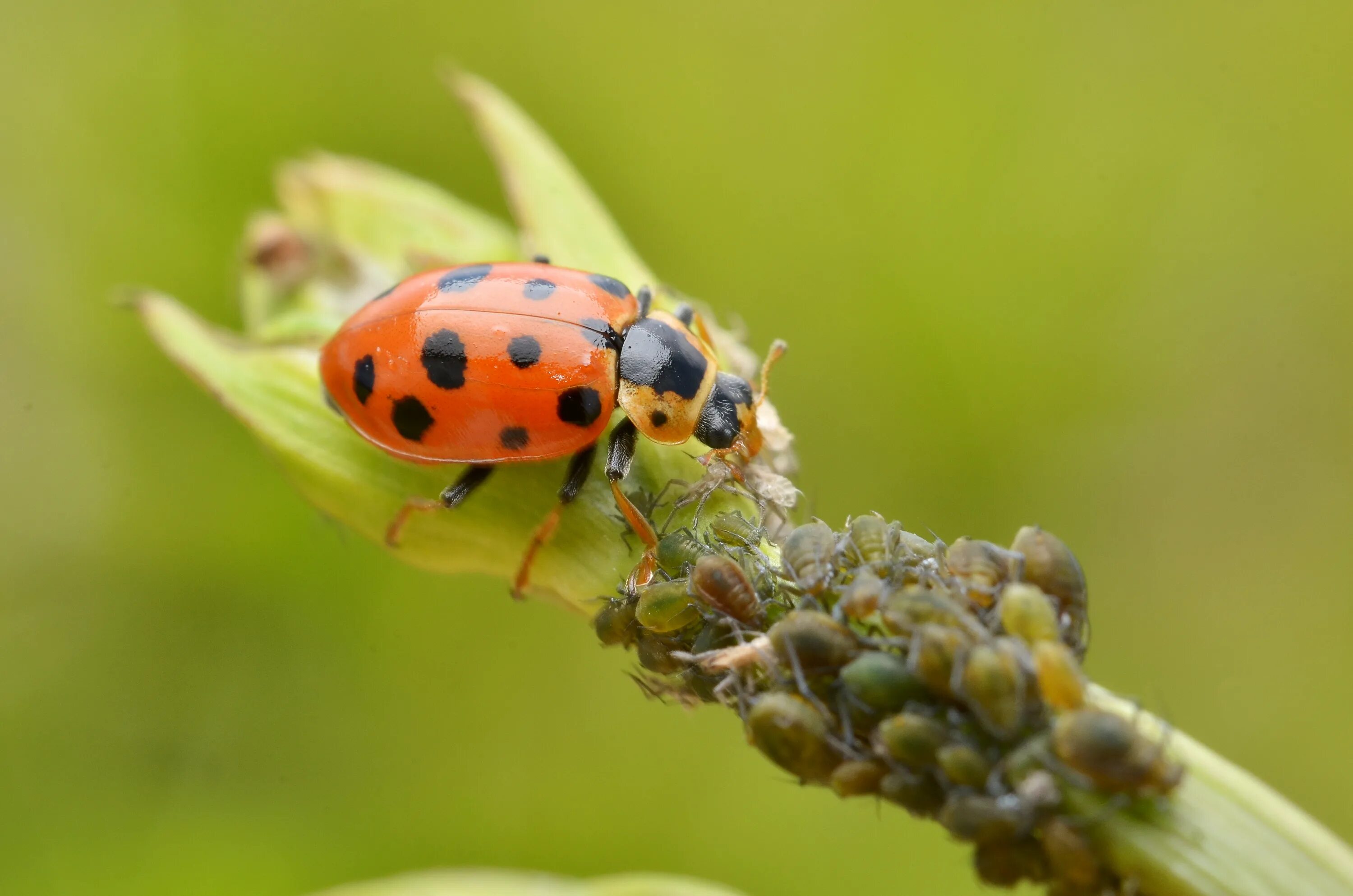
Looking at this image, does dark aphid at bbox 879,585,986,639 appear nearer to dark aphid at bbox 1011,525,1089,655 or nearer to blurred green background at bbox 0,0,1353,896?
dark aphid at bbox 1011,525,1089,655

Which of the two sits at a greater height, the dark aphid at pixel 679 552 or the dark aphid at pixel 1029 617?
the dark aphid at pixel 1029 617

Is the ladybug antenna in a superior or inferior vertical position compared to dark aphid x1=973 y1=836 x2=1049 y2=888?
superior

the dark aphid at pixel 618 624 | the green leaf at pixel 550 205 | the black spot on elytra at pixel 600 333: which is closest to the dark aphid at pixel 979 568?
the dark aphid at pixel 618 624

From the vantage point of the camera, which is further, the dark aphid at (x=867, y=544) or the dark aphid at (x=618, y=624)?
the dark aphid at (x=618, y=624)

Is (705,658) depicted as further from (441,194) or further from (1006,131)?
(1006,131)

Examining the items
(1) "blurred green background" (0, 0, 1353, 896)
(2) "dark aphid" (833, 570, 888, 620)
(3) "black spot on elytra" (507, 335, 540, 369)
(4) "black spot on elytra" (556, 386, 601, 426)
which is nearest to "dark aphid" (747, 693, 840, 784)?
(2) "dark aphid" (833, 570, 888, 620)

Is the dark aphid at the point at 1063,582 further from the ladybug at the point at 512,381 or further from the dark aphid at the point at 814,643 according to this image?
the ladybug at the point at 512,381

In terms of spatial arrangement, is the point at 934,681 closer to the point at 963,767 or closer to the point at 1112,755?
the point at 963,767
